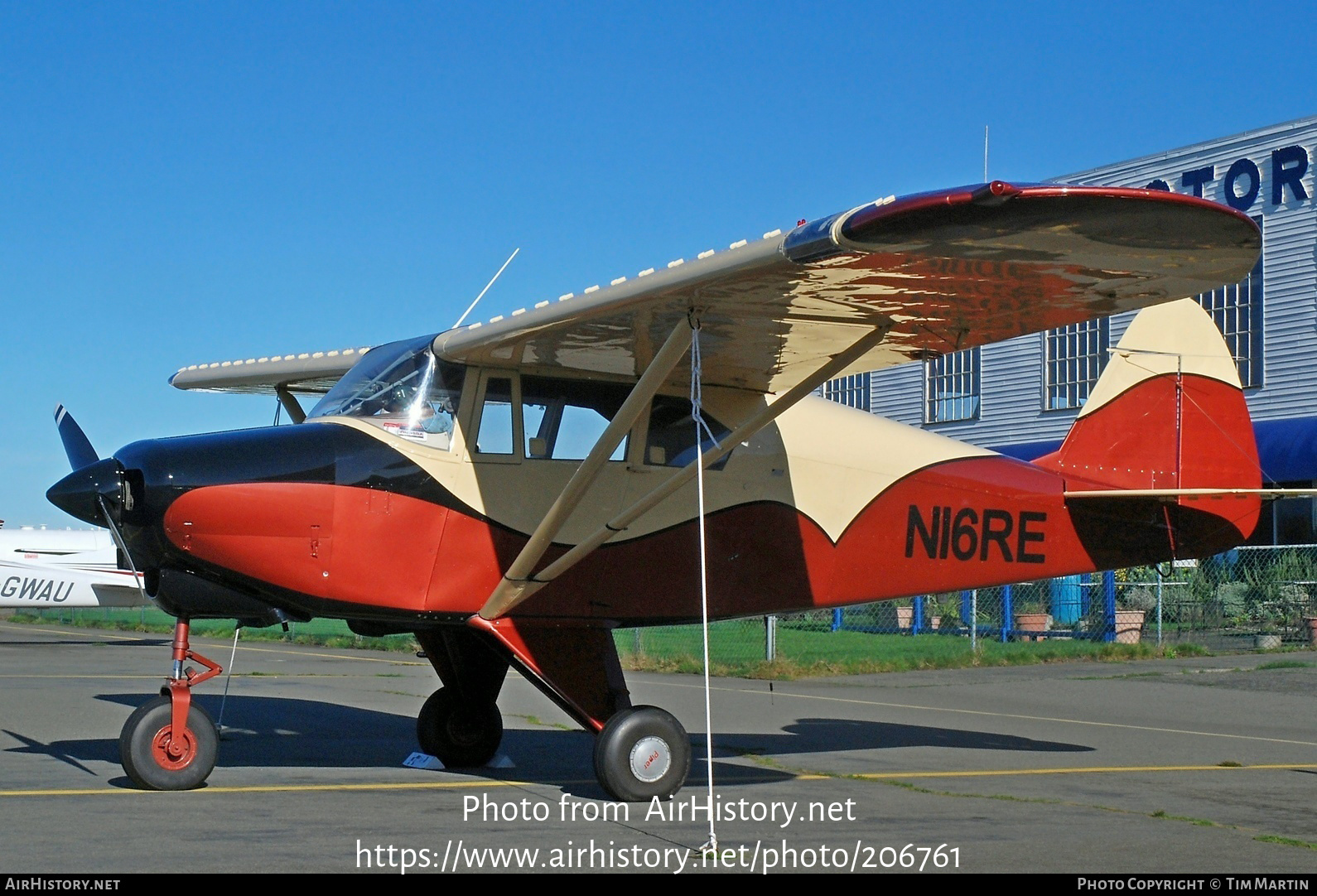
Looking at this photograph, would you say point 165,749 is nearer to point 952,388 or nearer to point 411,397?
point 411,397

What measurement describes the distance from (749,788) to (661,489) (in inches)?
79.9

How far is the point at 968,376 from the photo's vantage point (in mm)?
35406

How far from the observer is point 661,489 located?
7.89 meters

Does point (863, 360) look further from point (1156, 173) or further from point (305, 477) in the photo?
point (1156, 173)

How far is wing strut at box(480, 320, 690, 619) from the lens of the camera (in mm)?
7473

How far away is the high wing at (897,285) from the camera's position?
5.94 metres

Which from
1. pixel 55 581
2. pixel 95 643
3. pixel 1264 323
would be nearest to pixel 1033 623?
pixel 1264 323

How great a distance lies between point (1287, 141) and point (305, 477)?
25105mm

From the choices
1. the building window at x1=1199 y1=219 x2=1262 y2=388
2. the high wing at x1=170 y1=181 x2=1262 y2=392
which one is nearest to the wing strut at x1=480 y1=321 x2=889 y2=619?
the high wing at x1=170 y1=181 x2=1262 y2=392

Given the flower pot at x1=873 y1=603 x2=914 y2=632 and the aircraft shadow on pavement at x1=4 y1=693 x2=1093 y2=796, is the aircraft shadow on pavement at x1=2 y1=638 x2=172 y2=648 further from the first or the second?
the aircraft shadow on pavement at x1=4 y1=693 x2=1093 y2=796

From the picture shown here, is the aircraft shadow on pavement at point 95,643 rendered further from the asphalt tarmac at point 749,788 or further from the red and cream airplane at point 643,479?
the red and cream airplane at point 643,479

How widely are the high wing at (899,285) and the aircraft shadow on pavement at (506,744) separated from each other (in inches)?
108

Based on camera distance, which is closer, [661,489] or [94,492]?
[94,492]

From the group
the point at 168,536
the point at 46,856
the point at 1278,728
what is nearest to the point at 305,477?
the point at 168,536
